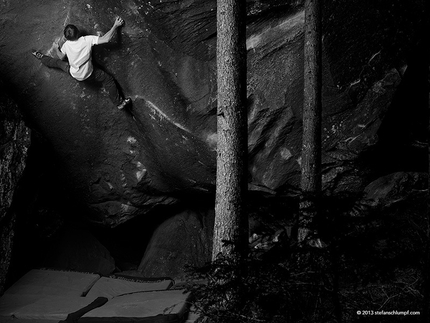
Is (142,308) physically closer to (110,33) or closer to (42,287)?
(42,287)

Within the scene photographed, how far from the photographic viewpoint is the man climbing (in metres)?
8.38

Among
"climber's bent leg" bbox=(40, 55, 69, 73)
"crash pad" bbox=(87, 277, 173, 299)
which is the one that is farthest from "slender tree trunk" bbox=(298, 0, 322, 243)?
"climber's bent leg" bbox=(40, 55, 69, 73)

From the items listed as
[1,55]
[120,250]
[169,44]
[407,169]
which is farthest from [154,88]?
[407,169]

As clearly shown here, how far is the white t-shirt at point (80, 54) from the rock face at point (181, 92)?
12.1 inches

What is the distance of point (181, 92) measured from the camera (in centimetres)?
881

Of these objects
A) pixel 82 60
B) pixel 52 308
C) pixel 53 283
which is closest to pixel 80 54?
pixel 82 60

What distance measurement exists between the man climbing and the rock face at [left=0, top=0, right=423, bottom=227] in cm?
20

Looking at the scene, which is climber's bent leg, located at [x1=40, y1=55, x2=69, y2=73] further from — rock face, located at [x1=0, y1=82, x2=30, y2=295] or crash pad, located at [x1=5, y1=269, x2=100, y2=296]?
crash pad, located at [x1=5, y1=269, x2=100, y2=296]

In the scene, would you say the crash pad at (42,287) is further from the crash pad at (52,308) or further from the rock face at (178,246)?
the rock face at (178,246)

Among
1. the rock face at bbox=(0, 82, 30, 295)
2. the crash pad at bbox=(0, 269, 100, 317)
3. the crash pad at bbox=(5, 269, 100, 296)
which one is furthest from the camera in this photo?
the crash pad at bbox=(5, 269, 100, 296)

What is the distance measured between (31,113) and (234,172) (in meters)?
5.39

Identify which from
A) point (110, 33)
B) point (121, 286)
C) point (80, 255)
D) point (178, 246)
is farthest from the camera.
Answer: point (80, 255)

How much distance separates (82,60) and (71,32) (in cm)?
52

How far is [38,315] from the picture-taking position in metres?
6.90
